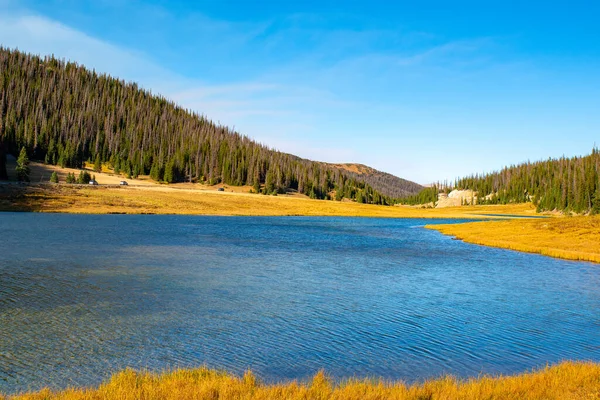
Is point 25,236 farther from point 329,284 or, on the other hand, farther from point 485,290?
point 485,290

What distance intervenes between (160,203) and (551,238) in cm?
8761

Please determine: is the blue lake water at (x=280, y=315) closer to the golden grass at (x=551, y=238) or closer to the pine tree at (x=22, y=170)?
the golden grass at (x=551, y=238)

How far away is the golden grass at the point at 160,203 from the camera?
314 feet

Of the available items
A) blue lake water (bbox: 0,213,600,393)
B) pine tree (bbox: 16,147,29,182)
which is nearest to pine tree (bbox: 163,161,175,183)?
pine tree (bbox: 16,147,29,182)

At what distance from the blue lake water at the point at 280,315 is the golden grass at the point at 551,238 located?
8129 mm

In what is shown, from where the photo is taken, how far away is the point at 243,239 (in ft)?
180

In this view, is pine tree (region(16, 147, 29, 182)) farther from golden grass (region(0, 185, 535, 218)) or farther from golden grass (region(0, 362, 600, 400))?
golden grass (region(0, 362, 600, 400))

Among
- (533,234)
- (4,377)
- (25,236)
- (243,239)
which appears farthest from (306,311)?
(533,234)

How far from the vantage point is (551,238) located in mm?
55625

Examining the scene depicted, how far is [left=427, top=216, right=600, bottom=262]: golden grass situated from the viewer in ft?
151

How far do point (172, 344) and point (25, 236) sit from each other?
39877 millimetres

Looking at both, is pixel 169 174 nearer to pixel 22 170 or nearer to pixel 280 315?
pixel 22 170

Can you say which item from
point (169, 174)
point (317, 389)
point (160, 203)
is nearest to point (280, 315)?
point (317, 389)

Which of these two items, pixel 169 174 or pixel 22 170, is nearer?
pixel 22 170
